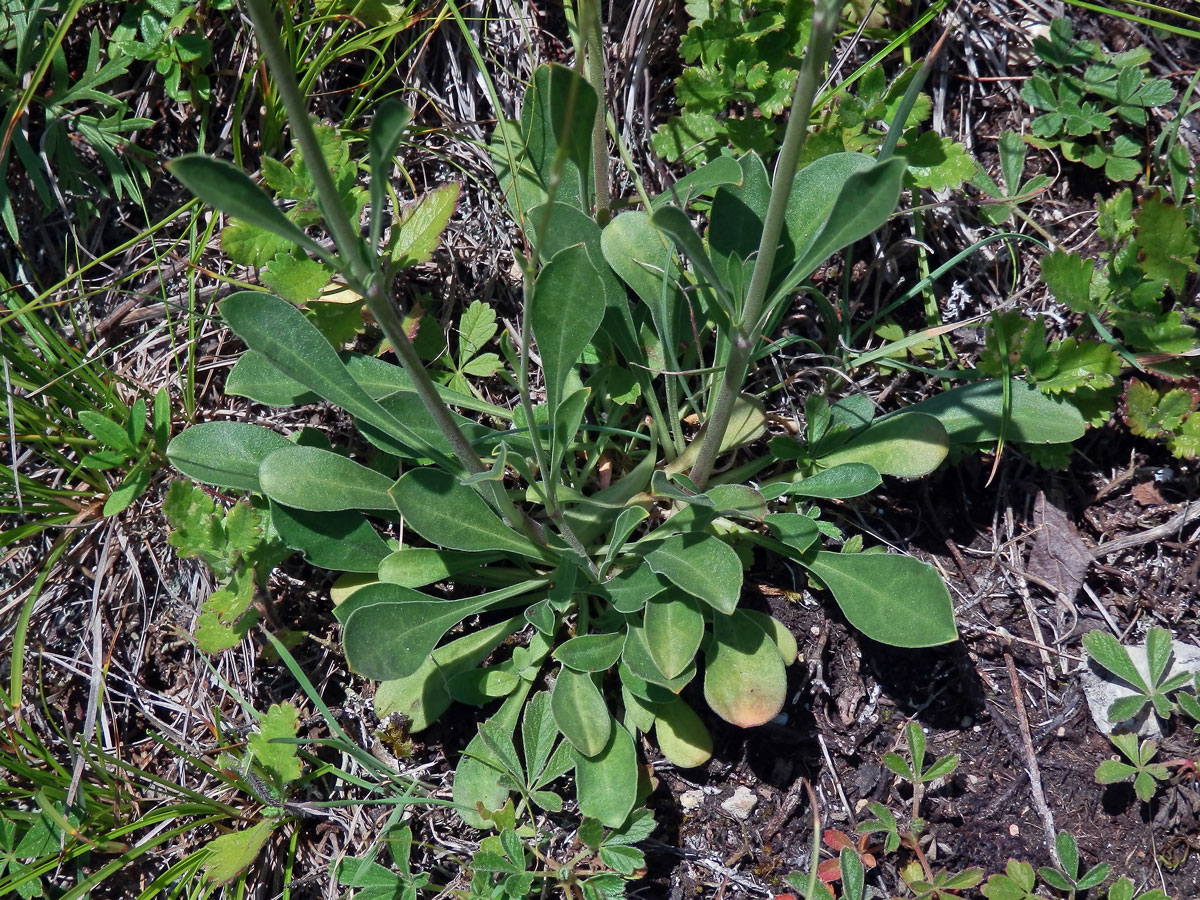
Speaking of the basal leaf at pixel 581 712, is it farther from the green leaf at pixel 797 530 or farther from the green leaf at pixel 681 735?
the green leaf at pixel 797 530

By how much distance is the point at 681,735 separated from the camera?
222cm

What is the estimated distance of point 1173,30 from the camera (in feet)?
7.77

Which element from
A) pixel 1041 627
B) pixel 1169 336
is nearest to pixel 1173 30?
pixel 1169 336

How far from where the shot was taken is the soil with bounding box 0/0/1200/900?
88.8 inches

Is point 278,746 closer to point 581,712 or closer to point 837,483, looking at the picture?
point 581,712

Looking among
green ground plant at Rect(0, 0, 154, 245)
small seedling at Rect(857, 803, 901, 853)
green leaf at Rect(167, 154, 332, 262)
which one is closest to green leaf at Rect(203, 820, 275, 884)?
small seedling at Rect(857, 803, 901, 853)

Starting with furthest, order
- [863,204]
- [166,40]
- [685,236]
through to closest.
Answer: [166,40] < [685,236] < [863,204]

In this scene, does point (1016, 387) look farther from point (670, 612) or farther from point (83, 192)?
point (83, 192)

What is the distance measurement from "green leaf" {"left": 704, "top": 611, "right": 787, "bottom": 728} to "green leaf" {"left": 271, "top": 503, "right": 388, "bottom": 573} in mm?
767

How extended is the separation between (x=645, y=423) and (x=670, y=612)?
27.2 inches

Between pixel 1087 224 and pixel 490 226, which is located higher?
pixel 490 226

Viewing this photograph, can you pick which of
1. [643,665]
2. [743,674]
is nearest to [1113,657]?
[743,674]

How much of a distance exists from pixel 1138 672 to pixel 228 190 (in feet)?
7.48

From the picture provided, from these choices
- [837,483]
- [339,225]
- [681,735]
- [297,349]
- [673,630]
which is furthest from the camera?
[681,735]
